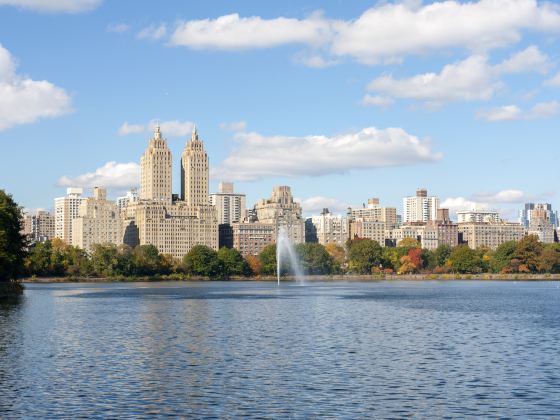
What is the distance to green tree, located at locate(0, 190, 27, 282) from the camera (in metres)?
108

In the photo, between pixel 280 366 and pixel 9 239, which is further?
pixel 9 239

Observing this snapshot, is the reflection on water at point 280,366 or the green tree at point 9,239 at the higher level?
the green tree at point 9,239

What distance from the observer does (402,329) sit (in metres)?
68.9

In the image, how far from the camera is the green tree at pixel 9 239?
354 ft

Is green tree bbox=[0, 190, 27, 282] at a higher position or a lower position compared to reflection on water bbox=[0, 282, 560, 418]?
higher

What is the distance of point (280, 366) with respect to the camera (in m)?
47.8

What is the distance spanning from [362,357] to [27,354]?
64.9 feet

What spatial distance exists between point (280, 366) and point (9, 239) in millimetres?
75847

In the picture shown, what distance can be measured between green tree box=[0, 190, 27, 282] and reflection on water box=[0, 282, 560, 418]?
27.9 m

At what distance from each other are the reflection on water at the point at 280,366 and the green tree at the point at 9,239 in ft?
91.6

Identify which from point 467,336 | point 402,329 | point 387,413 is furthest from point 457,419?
point 402,329

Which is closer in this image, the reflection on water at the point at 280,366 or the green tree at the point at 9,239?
the reflection on water at the point at 280,366

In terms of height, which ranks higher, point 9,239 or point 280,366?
point 9,239

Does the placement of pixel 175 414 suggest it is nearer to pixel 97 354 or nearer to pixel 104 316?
pixel 97 354
